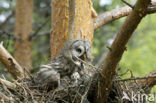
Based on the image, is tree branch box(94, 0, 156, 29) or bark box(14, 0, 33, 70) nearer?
tree branch box(94, 0, 156, 29)

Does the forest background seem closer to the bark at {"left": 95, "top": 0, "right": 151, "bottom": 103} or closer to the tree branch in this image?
the tree branch

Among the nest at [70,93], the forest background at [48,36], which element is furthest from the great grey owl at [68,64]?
the forest background at [48,36]

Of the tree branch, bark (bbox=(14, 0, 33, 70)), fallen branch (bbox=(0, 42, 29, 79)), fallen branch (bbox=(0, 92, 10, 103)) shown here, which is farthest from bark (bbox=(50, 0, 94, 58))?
bark (bbox=(14, 0, 33, 70))

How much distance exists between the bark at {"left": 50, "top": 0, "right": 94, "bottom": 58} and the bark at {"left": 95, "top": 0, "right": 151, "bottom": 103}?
1360 mm

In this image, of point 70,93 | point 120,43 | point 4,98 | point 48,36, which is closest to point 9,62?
point 70,93

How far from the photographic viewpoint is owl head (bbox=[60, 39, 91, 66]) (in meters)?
4.30

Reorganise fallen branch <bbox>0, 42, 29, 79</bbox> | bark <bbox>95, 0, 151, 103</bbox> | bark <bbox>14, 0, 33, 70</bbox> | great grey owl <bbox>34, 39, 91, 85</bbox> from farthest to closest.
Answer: bark <bbox>14, 0, 33, 70</bbox>
fallen branch <bbox>0, 42, 29, 79</bbox>
great grey owl <bbox>34, 39, 91, 85</bbox>
bark <bbox>95, 0, 151, 103</bbox>

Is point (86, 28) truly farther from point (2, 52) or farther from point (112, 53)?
point (112, 53)

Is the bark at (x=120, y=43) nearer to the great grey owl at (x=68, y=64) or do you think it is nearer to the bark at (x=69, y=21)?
the great grey owl at (x=68, y=64)

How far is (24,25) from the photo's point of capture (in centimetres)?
873

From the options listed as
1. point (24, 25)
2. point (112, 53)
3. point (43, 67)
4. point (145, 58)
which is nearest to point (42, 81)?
point (43, 67)

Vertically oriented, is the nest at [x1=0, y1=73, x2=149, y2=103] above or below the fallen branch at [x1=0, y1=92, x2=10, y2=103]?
below

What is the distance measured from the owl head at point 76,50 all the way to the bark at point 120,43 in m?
0.85

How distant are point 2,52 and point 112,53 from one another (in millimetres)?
2229
